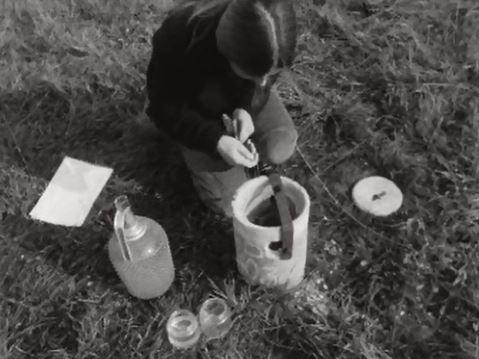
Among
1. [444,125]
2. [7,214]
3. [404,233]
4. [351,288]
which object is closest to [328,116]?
[444,125]

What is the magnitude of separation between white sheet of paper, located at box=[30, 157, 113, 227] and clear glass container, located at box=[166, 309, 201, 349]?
55 cm

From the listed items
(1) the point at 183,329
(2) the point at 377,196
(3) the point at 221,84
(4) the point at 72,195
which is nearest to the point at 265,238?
(1) the point at 183,329

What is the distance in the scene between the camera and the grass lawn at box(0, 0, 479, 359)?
2117 mm

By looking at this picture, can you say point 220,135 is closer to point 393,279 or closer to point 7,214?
point 393,279

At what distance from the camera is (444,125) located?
261 cm

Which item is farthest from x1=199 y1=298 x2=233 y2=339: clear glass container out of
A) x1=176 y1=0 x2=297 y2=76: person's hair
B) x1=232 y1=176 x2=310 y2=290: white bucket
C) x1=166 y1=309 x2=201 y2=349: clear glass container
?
x1=176 y1=0 x2=297 y2=76: person's hair

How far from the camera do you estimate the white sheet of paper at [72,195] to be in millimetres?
2396

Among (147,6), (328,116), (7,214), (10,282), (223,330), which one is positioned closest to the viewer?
(223,330)

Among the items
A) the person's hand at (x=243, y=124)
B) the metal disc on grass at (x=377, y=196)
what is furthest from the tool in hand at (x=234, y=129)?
the metal disc on grass at (x=377, y=196)

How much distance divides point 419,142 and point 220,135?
0.89m

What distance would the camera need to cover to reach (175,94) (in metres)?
2.20

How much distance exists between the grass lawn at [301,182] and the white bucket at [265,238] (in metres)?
0.10

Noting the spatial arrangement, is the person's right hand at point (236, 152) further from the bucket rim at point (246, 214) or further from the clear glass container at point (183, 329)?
the clear glass container at point (183, 329)

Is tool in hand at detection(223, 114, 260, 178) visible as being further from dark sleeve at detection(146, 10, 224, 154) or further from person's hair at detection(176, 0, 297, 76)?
person's hair at detection(176, 0, 297, 76)
